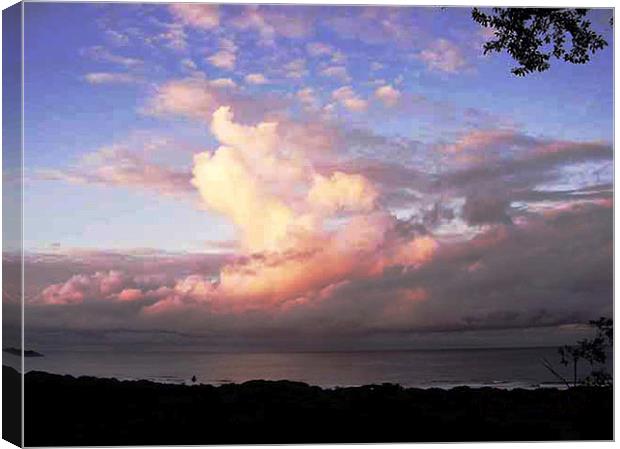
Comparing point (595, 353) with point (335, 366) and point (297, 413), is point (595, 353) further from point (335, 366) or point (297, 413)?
point (297, 413)

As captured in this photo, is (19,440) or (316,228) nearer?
(19,440)

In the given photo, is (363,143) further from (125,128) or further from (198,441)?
(198,441)

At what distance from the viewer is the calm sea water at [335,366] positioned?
33.2 ft

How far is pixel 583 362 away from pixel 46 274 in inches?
149

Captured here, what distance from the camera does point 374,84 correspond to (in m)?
10.4

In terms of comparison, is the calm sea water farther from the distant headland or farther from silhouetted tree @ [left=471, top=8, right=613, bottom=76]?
silhouetted tree @ [left=471, top=8, right=613, bottom=76]

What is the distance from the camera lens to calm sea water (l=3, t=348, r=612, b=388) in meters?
10.1

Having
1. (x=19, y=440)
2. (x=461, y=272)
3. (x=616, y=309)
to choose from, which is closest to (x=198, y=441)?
(x=19, y=440)

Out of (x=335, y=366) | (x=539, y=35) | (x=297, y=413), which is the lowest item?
(x=297, y=413)

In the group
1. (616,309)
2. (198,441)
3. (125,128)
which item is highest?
(125,128)

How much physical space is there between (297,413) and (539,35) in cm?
307

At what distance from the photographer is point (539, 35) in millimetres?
10180

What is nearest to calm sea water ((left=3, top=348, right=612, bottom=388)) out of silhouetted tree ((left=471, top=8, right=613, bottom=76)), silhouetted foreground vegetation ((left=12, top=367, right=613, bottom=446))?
silhouetted foreground vegetation ((left=12, top=367, right=613, bottom=446))

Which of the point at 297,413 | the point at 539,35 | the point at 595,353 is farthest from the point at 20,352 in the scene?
the point at 539,35
